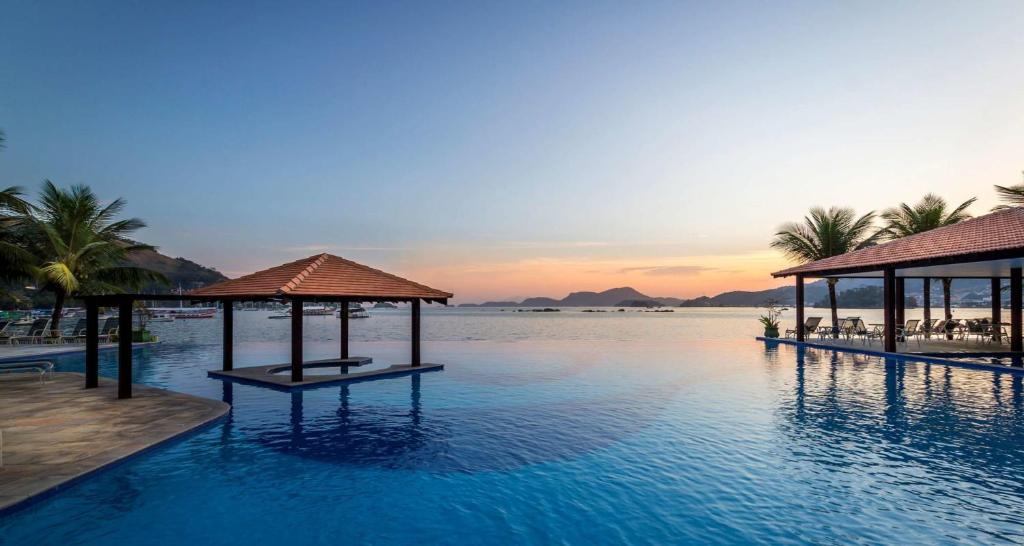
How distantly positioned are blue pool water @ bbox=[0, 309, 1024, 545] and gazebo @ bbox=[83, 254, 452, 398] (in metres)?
2.03

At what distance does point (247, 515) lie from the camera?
5238 mm

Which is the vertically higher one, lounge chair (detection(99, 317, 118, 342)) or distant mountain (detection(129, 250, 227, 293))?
distant mountain (detection(129, 250, 227, 293))

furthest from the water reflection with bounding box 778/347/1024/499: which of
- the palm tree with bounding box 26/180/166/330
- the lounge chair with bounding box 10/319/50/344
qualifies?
the lounge chair with bounding box 10/319/50/344

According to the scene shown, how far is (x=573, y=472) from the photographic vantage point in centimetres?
668

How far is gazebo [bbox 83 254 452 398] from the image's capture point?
1093 cm

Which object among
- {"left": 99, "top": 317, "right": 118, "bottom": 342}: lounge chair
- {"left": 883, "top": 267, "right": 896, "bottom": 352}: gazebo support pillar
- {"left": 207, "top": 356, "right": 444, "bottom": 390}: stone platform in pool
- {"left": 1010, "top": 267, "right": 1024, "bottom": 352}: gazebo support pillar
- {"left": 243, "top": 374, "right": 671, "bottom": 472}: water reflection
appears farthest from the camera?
{"left": 99, "top": 317, "right": 118, "bottom": 342}: lounge chair

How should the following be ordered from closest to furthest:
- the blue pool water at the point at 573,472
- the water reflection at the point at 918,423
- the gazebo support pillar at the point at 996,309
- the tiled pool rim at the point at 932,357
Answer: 1. the blue pool water at the point at 573,472
2. the water reflection at the point at 918,423
3. the tiled pool rim at the point at 932,357
4. the gazebo support pillar at the point at 996,309

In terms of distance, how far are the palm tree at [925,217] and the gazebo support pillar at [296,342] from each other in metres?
32.3

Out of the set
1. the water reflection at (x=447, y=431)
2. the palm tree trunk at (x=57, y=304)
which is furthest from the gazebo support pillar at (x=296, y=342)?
the palm tree trunk at (x=57, y=304)

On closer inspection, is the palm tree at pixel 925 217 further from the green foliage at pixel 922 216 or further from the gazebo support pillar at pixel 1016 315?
the gazebo support pillar at pixel 1016 315

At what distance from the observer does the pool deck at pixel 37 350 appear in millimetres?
17766

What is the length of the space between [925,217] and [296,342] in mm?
33822

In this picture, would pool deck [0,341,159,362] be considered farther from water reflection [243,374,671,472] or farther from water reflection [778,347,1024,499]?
water reflection [778,347,1024,499]

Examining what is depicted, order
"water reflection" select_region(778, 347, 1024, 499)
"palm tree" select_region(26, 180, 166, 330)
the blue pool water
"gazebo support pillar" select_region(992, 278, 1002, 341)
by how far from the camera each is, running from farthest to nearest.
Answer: "palm tree" select_region(26, 180, 166, 330) → "gazebo support pillar" select_region(992, 278, 1002, 341) → "water reflection" select_region(778, 347, 1024, 499) → the blue pool water
